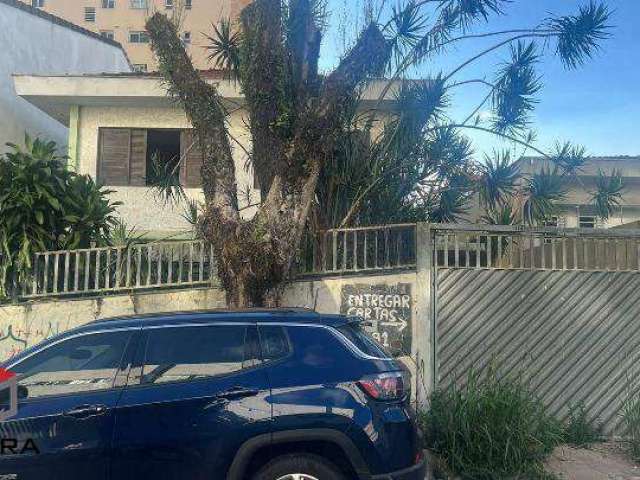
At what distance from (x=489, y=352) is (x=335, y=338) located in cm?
322

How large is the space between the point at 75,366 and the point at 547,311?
505 centimetres

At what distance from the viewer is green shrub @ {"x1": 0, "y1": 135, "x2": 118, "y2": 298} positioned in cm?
689

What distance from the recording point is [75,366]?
3.91 meters

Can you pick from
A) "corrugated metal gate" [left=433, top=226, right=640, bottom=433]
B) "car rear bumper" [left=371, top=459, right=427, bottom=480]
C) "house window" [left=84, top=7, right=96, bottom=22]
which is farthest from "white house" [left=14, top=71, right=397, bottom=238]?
"house window" [left=84, top=7, right=96, bottom=22]

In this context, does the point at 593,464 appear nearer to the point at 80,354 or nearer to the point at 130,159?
the point at 80,354

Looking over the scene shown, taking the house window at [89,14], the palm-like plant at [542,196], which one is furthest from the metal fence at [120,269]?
the house window at [89,14]

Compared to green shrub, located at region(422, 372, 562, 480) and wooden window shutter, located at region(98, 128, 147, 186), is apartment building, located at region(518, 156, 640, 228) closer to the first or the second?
A: green shrub, located at region(422, 372, 562, 480)

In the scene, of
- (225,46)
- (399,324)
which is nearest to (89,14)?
(225,46)

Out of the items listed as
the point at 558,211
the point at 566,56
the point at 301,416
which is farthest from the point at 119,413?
the point at 566,56

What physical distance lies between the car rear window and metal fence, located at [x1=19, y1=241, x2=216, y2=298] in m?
3.04

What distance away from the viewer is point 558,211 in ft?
24.8

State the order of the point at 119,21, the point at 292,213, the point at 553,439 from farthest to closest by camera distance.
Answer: the point at 119,21 → the point at 292,213 → the point at 553,439

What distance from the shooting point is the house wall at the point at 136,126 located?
11.4 metres

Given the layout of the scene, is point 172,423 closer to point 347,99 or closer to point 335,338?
point 335,338
